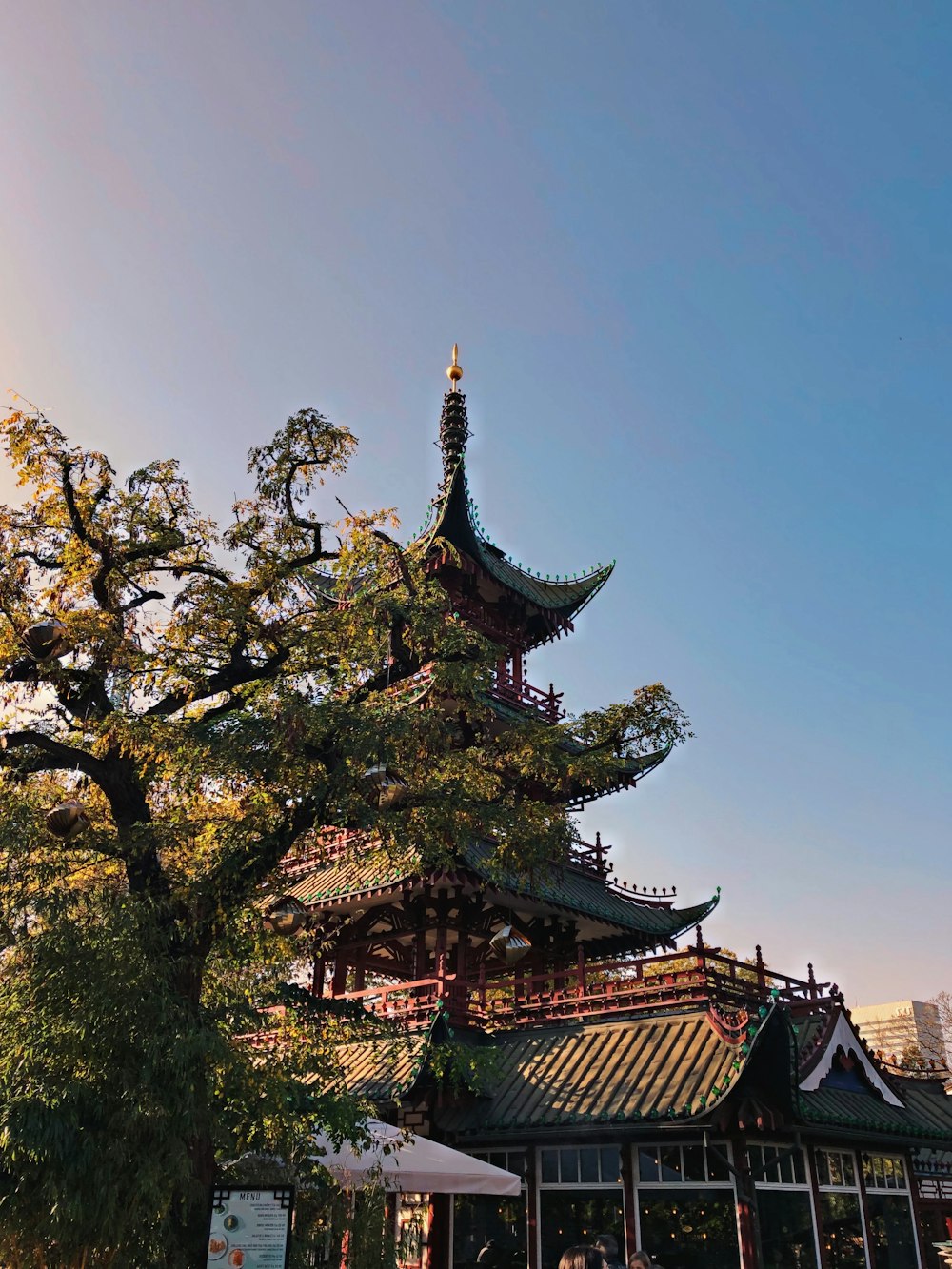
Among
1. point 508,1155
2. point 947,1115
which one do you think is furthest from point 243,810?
point 947,1115

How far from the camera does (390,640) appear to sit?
12359mm

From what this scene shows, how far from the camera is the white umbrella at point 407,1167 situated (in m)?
10.4

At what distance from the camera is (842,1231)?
13484 millimetres

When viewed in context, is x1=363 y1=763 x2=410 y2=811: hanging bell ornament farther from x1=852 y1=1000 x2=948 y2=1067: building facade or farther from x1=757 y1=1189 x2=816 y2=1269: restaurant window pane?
x1=852 y1=1000 x2=948 y2=1067: building facade

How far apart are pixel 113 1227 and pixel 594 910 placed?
1243cm

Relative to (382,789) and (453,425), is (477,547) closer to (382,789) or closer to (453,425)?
(453,425)

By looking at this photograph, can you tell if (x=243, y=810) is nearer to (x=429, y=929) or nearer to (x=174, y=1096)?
(x=174, y=1096)

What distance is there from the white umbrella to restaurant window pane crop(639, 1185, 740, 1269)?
91.9 inches

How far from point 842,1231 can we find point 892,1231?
1.62 meters

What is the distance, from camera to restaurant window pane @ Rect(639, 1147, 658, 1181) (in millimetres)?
12797

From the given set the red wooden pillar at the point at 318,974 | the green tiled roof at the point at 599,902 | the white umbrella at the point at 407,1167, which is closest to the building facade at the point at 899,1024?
the green tiled roof at the point at 599,902

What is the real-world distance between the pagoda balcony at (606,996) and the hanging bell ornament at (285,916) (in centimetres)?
213

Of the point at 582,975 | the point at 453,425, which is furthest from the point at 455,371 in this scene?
the point at 582,975

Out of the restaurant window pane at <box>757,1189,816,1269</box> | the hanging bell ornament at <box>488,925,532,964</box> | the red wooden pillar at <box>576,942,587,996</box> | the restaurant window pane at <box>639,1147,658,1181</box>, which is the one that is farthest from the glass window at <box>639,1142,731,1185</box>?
the hanging bell ornament at <box>488,925,532,964</box>
